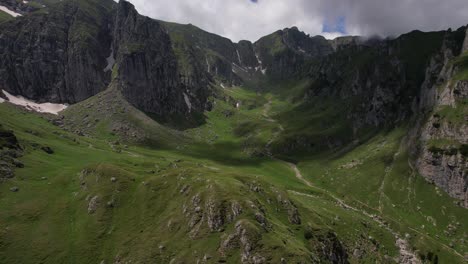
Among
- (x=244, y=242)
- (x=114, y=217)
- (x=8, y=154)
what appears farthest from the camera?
(x=8, y=154)

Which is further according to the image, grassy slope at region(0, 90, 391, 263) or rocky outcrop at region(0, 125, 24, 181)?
rocky outcrop at region(0, 125, 24, 181)

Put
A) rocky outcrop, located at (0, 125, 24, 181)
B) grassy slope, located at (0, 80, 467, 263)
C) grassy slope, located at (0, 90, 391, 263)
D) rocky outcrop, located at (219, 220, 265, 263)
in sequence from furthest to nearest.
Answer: rocky outcrop, located at (0, 125, 24, 181), grassy slope, located at (0, 80, 467, 263), grassy slope, located at (0, 90, 391, 263), rocky outcrop, located at (219, 220, 265, 263)

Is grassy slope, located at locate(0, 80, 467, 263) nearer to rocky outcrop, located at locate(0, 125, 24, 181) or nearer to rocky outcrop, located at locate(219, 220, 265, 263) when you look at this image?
rocky outcrop, located at locate(219, 220, 265, 263)

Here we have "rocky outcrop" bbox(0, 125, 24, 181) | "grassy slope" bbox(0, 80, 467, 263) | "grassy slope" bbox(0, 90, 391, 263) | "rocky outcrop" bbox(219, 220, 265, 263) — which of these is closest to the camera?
"rocky outcrop" bbox(219, 220, 265, 263)

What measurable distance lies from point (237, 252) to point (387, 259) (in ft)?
243

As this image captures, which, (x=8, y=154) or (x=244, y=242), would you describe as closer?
(x=244, y=242)

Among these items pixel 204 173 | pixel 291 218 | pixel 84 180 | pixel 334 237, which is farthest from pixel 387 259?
pixel 84 180

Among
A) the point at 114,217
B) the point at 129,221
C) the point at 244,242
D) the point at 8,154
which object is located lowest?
the point at 129,221

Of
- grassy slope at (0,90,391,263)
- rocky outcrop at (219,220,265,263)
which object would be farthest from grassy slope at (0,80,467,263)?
rocky outcrop at (219,220,265,263)

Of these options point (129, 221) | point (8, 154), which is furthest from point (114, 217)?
point (8, 154)

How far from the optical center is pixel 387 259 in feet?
460

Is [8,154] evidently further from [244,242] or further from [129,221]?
[244,242]

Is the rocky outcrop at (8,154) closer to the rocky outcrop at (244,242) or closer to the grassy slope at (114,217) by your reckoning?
the grassy slope at (114,217)

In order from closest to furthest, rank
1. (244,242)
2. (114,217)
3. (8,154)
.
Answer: (244,242), (114,217), (8,154)
